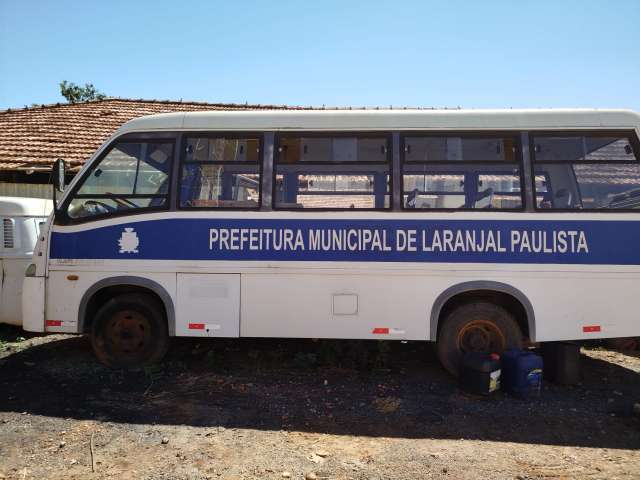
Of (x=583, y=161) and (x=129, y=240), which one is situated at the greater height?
(x=583, y=161)

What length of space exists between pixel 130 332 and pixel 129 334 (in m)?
0.03

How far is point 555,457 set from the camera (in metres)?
3.69

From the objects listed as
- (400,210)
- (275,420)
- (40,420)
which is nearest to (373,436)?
(275,420)

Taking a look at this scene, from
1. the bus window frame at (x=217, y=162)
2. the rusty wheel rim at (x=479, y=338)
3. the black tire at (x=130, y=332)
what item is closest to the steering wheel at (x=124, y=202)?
the bus window frame at (x=217, y=162)

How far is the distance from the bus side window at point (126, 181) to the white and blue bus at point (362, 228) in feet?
0.05

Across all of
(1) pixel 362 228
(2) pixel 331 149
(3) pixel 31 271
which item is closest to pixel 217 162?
(2) pixel 331 149

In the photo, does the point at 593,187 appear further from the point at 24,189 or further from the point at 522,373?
the point at 24,189

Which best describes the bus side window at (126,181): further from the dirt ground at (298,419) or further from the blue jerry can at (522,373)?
the blue jerry can at (522,373)

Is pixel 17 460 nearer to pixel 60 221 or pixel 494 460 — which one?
pixel 60 221

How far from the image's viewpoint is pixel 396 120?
198 inches

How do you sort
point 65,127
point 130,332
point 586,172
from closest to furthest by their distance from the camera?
point 586,172, point 130,332, point 65,127

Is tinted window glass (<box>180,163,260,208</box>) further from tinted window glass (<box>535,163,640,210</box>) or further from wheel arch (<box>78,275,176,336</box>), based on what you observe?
tinted window glass (<box>535,163,640,210</box>)

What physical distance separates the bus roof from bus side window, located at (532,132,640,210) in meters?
0.17

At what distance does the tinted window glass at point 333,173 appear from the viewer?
196 inches
